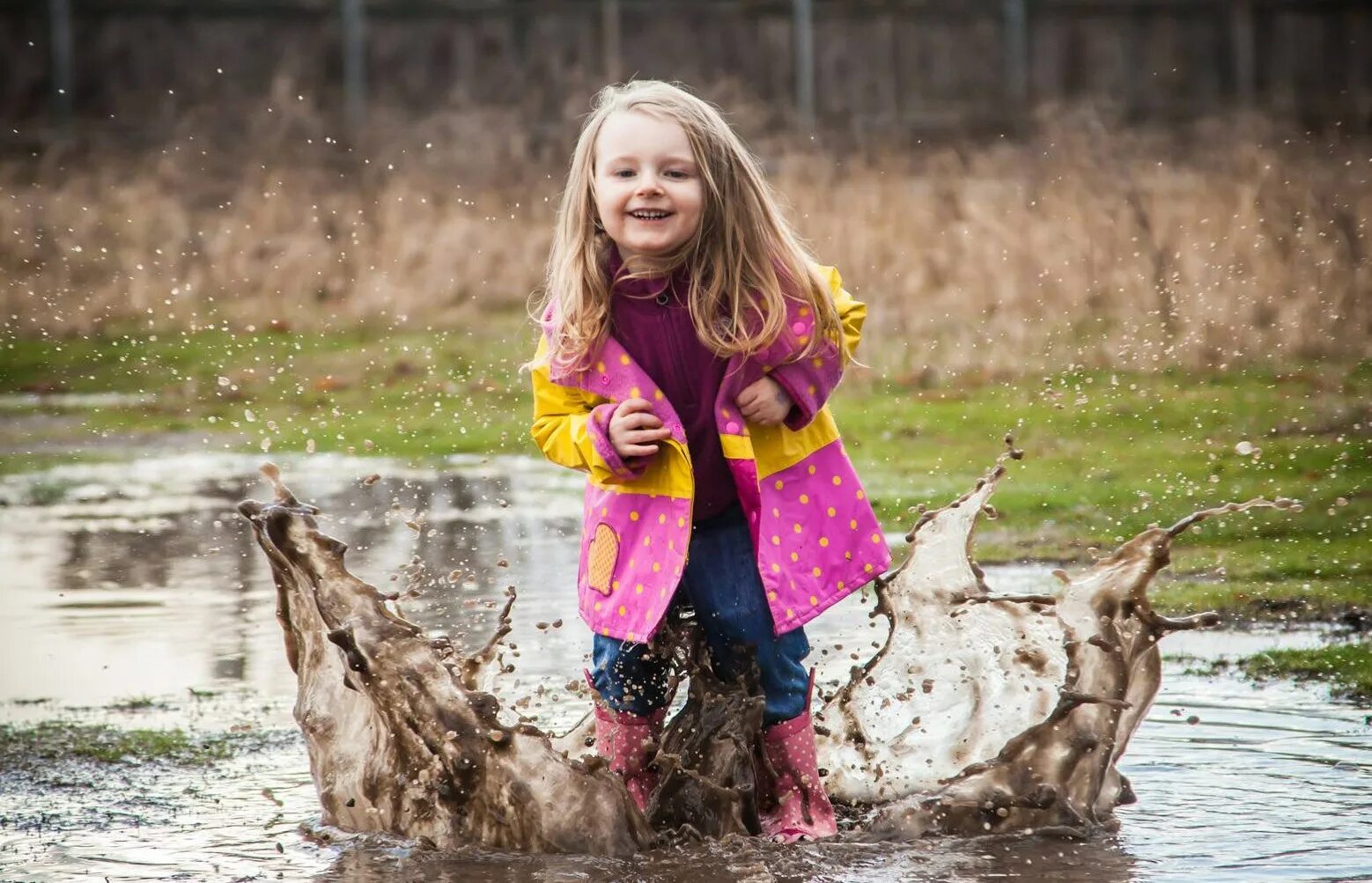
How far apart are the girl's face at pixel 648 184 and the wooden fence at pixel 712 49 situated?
15.2 metres

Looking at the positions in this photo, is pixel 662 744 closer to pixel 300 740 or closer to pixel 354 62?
pixel 300 740

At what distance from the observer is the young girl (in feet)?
12.4

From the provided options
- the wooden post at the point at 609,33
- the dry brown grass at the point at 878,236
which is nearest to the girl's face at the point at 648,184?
the dry brown grass at the point at 878,236

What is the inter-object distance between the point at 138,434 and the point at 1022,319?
5.01 meters

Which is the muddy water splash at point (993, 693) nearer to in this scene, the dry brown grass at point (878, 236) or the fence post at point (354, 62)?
the dry brown grass at point (878, 236)

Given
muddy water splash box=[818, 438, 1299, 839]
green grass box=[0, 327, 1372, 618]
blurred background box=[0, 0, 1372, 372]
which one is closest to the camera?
muddy water splash box=[818, 438, 1299, 839]

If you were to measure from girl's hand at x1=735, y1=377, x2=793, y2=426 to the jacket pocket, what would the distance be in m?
0.36

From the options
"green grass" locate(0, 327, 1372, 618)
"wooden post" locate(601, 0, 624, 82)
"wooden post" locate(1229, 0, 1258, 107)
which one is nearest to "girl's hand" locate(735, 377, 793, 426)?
"green grass" locate(0, 327, 1372, 618)

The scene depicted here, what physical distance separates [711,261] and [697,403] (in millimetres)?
284

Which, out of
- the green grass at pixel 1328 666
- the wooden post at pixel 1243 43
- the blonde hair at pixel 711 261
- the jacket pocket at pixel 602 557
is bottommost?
the green grass at pixel 1328 666

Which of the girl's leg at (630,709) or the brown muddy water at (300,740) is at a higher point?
A: the girl's leg at (630,709)

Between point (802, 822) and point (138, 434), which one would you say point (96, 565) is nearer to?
point (138, 434)

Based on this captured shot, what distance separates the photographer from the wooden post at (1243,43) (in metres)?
19.5

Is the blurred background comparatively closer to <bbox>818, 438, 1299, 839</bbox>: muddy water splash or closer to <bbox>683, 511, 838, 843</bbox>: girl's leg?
<bbox>818, 438, 1299, 839</bbox>: muddy water splash
